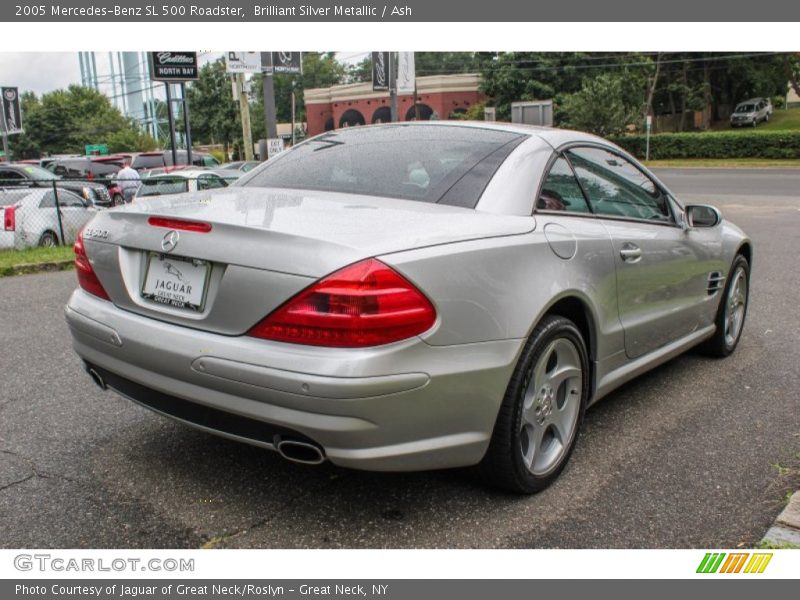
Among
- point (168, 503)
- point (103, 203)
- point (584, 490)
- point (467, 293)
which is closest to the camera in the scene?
point (467, 293)

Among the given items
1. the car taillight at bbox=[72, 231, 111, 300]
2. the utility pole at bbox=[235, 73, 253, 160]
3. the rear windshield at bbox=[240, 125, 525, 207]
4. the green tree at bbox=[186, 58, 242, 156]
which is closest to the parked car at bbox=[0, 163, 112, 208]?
the utility pole at bbox=[235, 73, 253, 160]

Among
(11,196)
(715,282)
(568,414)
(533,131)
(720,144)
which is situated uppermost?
(533,131)

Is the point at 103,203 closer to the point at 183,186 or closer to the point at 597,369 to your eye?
the point at 183,186

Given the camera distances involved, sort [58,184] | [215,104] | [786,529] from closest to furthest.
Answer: [786,529] → [58,184] → [215,104]

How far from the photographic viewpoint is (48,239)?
483 inches

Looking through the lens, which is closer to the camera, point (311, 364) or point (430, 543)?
point (311, 364)

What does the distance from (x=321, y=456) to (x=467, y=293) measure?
2.55 ft

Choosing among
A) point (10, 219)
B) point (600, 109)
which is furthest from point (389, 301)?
point (600, 109)

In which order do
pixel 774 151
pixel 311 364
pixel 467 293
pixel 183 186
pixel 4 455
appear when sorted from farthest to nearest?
pixel 774 151 < pixel 183 186 < pixel 4 455 < pixel 467 293 < pixel 311 364

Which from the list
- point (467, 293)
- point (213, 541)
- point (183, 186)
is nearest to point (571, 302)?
point (467, 293)

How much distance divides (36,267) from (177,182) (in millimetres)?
4623

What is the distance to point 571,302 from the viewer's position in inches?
131

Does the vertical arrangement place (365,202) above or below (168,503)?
above

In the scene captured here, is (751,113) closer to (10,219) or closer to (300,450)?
(10,219)
